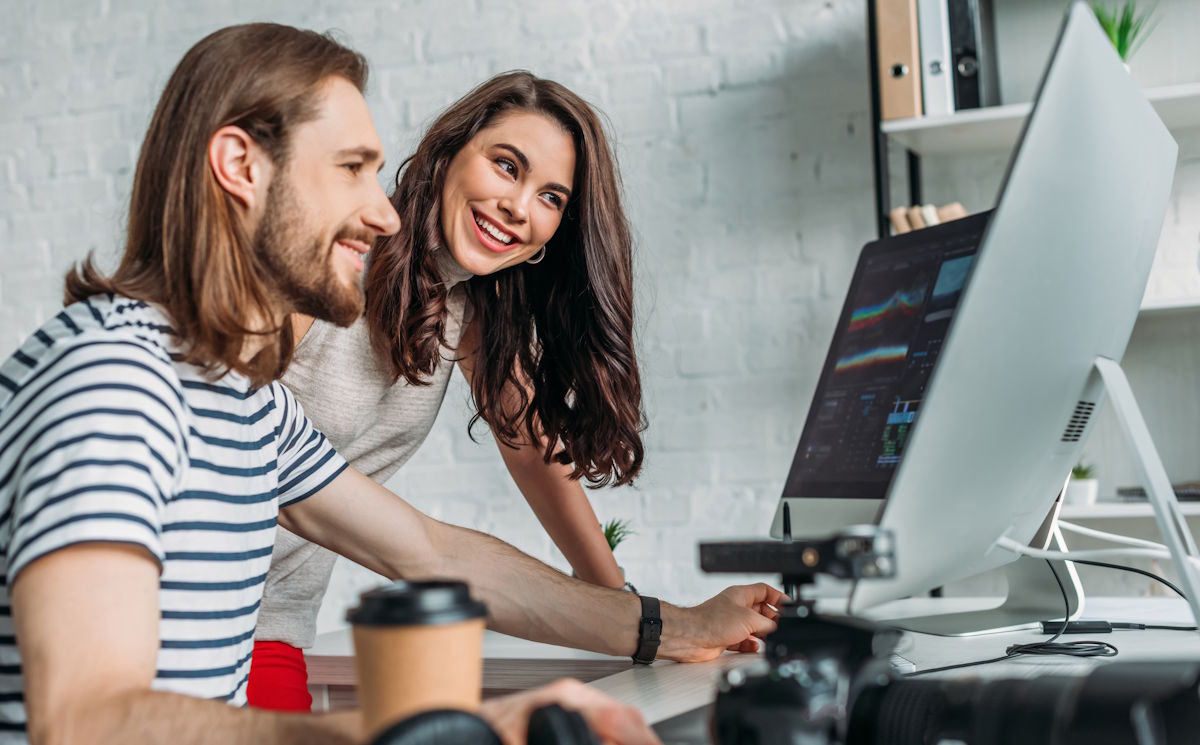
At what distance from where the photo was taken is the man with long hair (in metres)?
0.65

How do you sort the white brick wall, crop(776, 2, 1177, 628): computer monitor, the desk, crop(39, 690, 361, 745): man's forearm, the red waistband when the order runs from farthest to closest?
the white brick wall, the red waistband, the desk, crop(776, 2, 1177, 628): computer monitor, crop(39, 690, 361, 745): man's forearm

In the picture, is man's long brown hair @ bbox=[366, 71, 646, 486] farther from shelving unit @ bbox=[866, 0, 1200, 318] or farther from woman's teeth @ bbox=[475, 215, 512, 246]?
shelving unit @ bbox=[866, 0, 1200, 318]

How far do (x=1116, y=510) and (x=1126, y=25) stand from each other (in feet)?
2.92

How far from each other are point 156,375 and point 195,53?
29 cm

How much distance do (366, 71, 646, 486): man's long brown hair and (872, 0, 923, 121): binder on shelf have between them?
2.22ft

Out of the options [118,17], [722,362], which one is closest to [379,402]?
[722,362]

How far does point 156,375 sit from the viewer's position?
2.61 feet

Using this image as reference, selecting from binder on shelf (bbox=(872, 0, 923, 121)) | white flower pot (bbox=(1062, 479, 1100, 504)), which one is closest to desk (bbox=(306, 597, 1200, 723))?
white flower pot (bbox=(1062, 479, 1100, 504))

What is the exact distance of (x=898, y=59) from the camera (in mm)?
2115

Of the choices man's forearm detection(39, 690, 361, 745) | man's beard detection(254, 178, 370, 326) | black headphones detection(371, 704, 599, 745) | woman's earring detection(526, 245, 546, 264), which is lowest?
man's forearm detection(39, 690, 361, 745)

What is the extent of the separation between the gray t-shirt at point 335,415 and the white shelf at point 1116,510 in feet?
3.78

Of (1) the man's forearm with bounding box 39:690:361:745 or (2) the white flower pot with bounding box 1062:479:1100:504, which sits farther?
(2) the white flower pot with bounding box 1062:479:1100:504

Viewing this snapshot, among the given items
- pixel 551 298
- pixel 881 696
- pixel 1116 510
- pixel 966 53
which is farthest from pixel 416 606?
pixel 966 53

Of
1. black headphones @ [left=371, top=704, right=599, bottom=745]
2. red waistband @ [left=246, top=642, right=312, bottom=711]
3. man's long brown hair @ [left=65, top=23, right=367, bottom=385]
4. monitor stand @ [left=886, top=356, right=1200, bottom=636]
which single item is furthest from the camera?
red waistband @ [left=246, top=642, right=312, bottom=711]
